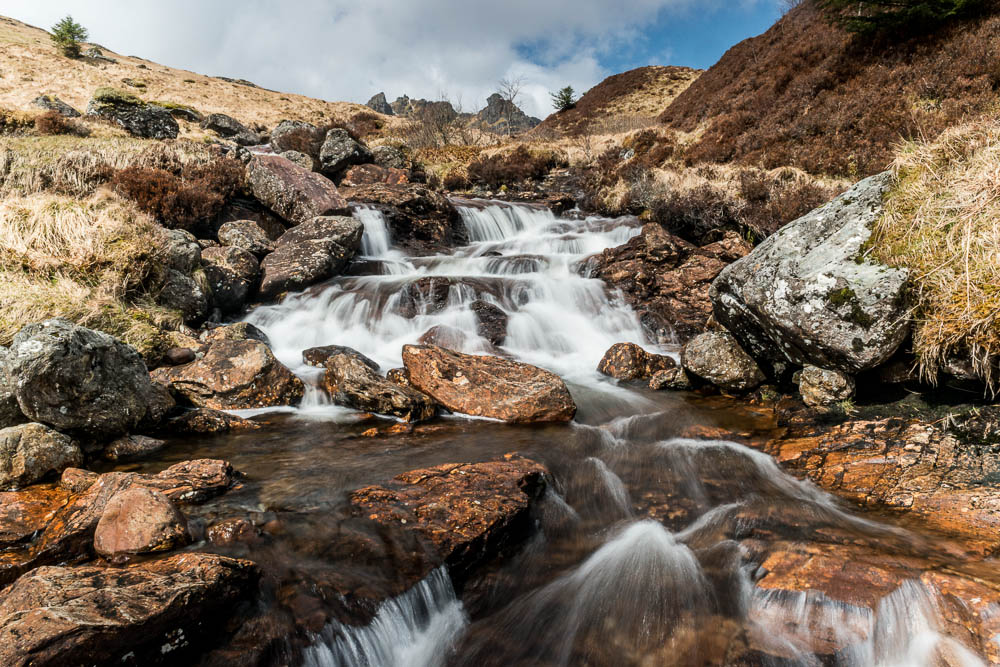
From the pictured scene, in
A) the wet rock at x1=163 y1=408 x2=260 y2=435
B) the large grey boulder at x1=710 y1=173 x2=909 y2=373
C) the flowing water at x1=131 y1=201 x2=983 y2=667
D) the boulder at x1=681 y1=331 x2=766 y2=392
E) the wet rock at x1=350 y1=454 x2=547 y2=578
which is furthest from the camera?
the boulder at x1=681 y1=331 x2=766 y2=392

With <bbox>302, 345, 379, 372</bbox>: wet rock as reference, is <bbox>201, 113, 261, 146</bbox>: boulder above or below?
above

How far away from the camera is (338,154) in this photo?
17.5m

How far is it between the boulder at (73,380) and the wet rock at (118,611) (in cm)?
294

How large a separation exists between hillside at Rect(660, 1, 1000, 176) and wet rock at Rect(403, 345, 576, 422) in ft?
34.6

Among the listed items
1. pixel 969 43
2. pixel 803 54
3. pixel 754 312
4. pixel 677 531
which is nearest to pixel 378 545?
pixel 677 531

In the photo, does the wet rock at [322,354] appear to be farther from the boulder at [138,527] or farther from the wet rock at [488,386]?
the boulder at [138,527]

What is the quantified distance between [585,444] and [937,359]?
3.71 metres

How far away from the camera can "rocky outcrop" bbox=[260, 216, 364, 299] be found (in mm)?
10617

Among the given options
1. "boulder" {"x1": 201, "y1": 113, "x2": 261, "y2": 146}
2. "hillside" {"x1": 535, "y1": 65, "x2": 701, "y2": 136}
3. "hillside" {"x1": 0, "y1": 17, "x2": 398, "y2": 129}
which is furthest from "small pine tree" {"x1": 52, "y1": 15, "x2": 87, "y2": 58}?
"hillside" {"x1": 535, "y1": 65, "x2": 701, "y2": 136}

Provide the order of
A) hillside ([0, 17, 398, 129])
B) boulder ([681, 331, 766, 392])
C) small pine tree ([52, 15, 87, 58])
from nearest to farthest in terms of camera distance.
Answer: boulder ([681, 331, 766, 392])
hillside ([0, 17, 398, 129])
small pine tree ([52, 15, 87, 58])

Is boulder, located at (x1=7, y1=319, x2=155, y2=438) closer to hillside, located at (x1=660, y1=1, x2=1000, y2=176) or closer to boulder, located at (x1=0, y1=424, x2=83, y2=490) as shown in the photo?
boulder, located at (x1=0, y1=424, x2=83, y2=490)

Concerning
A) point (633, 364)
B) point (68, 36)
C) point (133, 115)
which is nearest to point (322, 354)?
point (633, 364)

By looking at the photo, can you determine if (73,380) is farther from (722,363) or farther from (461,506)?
(722,363)

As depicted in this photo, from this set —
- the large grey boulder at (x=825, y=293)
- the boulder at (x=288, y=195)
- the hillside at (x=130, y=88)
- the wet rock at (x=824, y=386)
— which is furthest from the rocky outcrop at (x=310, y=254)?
the hillside at (x=130, y=88)
